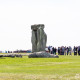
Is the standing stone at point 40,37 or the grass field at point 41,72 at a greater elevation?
the standing stone at point 40,37

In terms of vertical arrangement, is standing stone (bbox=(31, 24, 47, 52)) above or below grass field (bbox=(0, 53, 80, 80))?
above

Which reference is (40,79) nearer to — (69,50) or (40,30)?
(40,30)

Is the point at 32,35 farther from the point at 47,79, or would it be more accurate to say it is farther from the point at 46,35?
the point at 47,79

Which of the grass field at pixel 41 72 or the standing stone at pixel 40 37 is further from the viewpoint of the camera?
the standing stone at pixel 40 37

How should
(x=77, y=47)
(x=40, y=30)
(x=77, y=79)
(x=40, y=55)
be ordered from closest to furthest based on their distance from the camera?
(x=77, y=79) < (x=40, y=55) < (x=40, y=30) < (x=77, y=47)

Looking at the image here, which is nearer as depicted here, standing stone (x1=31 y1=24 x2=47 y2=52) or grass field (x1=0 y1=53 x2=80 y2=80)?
grass field (x1=0 y1=53 x2=80 y2=80)

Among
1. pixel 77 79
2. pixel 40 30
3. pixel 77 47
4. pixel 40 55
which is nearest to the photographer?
pixel 77 79

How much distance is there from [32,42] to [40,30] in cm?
280

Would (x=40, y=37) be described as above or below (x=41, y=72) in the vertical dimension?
above

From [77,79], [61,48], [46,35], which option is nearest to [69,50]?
[61,48]

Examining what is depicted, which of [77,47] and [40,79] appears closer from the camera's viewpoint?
[40,79]

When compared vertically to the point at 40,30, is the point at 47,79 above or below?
below

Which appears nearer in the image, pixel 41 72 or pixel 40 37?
pixel 41 72

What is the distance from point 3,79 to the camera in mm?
10047
